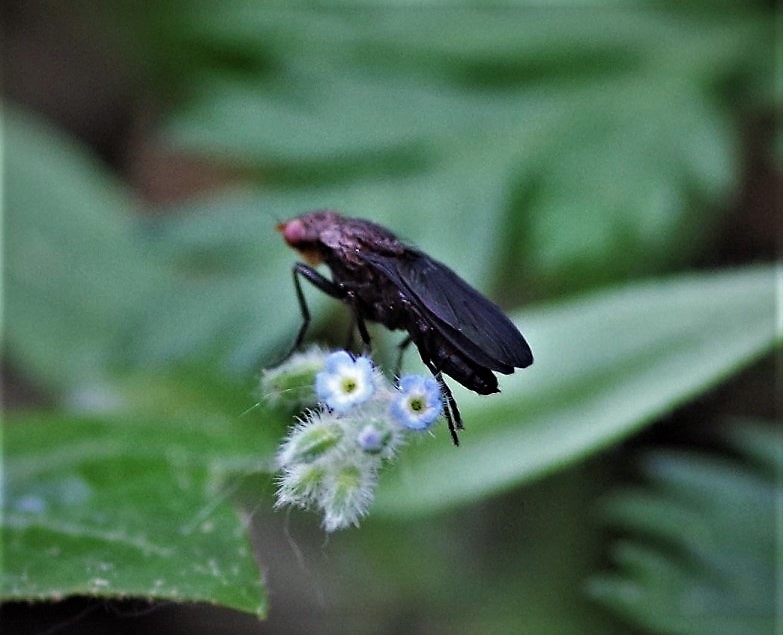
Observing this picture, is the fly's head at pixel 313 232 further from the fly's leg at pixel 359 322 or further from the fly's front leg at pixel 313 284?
the fly's leg at pixel 359 322

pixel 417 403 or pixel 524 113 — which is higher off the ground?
pixel 524 113

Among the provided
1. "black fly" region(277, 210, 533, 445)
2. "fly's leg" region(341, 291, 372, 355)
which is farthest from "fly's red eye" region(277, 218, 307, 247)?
"fly's leg" region(341, 291, 372, 355)

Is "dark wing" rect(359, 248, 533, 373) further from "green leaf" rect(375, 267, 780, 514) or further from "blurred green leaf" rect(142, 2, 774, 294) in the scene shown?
"blurred green leaf" rect(142, 2, 774, 294)

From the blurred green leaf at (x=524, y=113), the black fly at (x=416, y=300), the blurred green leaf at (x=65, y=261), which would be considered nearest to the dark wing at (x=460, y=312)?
the black fly at (x=416, y=300)

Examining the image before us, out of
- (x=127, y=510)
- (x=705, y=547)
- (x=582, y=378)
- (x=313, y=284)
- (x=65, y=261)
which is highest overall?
(x=65, y=261)

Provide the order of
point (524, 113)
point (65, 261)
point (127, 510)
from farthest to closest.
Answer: point (65, 261), point (524, 113), point (127, 510)

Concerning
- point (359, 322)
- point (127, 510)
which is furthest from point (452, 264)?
point (359, 322)

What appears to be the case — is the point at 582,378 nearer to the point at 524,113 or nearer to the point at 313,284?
the point at 313,284
